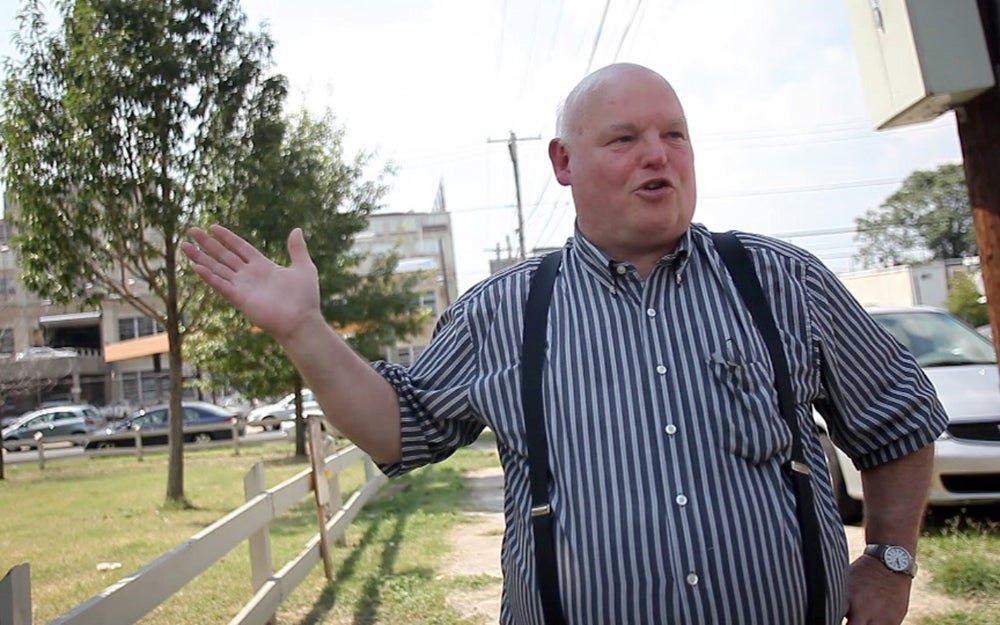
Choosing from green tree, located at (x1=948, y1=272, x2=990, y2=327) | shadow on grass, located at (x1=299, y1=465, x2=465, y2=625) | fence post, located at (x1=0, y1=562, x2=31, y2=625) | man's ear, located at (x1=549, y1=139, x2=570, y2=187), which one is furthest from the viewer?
green tree, located at (x1=948, y1=272, x2=990, y2=327)

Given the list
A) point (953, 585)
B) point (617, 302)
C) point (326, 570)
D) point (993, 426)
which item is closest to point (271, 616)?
point (326, 570)

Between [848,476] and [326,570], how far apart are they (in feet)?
12.9

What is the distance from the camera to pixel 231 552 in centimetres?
956

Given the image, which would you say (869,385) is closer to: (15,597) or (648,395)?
(648,395)

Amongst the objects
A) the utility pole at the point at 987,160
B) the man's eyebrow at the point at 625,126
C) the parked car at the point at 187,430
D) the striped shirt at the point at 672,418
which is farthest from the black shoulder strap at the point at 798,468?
the parked car at the point at 187,430

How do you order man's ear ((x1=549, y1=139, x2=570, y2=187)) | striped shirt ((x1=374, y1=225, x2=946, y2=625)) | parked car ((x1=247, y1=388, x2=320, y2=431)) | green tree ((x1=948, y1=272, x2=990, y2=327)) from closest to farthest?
striped shirt ((x1=374, y1=225, x2=946, y2=625)) < man's ear ((x1=549, y1=139, x2=570, y2=187)) < green tree ((x1=948, y1=272, x2=990, y2=327)) < parked car ((x1=247, y1=388, x2=320, y2=431))

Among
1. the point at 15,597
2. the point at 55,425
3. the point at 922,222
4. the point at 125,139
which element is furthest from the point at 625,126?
the point at 922,222

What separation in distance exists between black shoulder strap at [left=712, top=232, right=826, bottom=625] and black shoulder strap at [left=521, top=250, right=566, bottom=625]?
1.47ft

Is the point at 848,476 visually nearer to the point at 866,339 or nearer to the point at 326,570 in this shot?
the point at 326,570

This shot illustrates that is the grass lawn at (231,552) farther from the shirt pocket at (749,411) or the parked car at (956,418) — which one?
the shirt pocket at (749,411)

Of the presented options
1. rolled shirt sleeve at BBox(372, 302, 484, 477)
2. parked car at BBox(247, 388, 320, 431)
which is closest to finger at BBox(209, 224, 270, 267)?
rolled shirt sleeve at BBox(372, 302, 484, 477)

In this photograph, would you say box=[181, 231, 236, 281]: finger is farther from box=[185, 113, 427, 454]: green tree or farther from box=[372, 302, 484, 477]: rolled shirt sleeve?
box=[185, 113, 427, 454]: green tree

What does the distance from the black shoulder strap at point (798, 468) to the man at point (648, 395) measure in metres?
0.02

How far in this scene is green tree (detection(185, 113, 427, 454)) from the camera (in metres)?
13.5
